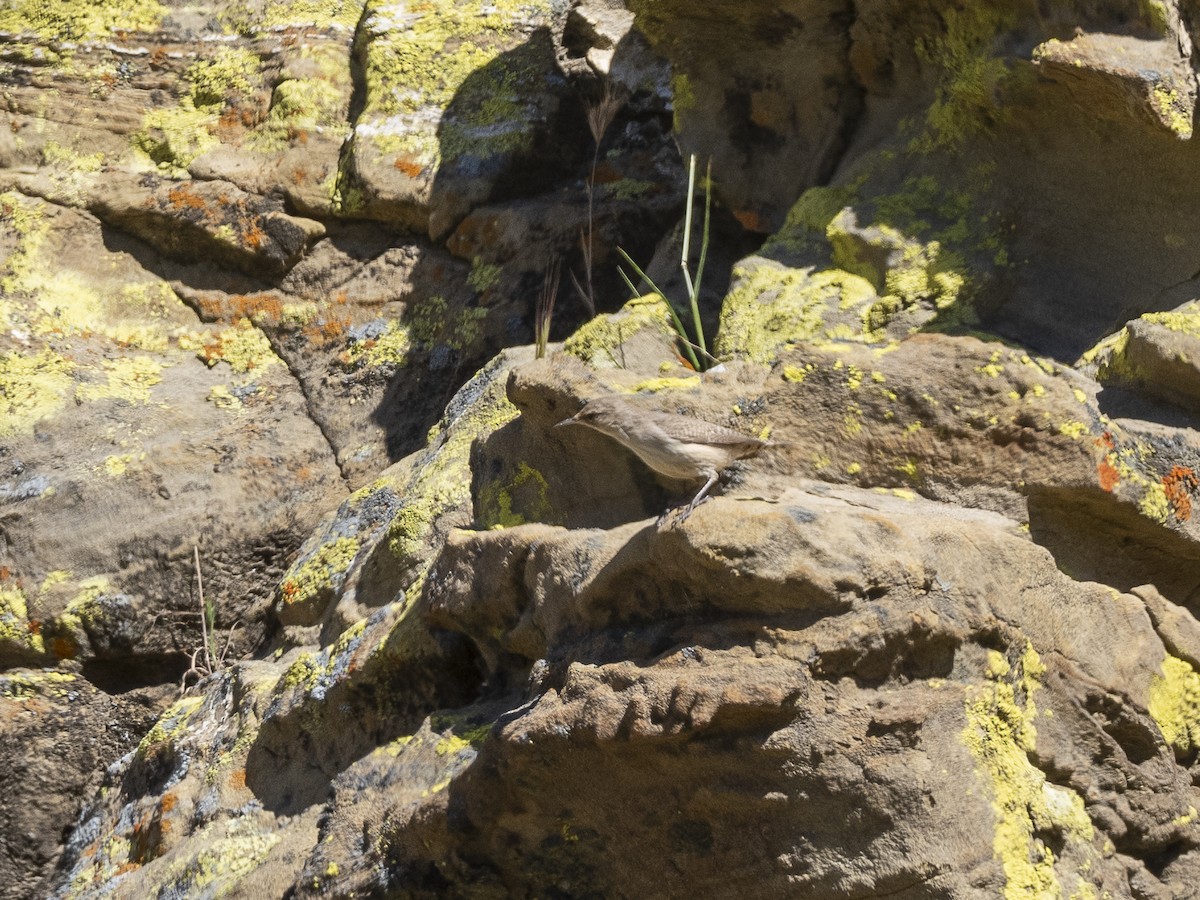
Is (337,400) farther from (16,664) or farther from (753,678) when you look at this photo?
(753,678)

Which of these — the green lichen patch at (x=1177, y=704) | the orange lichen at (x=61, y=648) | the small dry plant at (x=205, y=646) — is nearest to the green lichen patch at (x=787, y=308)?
the green lichen patch at (x=1177, y=704)

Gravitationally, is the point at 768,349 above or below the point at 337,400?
above

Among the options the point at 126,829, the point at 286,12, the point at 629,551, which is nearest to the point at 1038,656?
the point at 629,551

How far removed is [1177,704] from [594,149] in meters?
3.78

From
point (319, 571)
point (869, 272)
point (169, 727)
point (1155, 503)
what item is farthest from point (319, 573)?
point (1155, 503)

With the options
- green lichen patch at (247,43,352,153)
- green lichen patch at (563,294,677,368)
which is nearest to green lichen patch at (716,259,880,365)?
green lichen patch at (563,294,677,368)

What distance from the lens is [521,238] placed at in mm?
6172

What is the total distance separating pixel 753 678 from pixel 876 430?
3.54 feet

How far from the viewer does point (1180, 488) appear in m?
4.05

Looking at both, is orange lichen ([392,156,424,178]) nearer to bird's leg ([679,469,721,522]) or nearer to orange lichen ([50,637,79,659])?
orange lichen ([50,637,79,659])

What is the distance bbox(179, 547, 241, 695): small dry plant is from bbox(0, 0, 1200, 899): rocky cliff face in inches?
0.9

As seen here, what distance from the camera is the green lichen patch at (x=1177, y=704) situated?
12.3 feet

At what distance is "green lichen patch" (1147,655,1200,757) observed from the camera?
12.3 feet

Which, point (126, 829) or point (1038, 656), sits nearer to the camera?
point (1038, 656)
